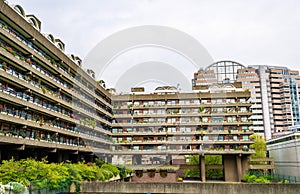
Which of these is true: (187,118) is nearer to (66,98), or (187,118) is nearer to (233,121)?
(233,121)

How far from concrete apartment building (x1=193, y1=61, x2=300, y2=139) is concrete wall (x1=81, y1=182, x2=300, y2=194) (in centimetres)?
7492

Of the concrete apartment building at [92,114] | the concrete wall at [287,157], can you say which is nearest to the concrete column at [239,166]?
the concrete apartment building at [92,114]

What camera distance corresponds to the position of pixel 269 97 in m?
114

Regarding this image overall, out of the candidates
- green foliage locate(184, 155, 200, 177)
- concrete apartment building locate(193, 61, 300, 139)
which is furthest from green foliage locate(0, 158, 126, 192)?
concrete apartment building locate(193, 61, 300, 139)

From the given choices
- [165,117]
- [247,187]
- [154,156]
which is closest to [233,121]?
[165,117]

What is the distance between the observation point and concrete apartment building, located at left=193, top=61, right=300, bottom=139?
10919cm

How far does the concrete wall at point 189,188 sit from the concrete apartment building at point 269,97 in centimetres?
7492

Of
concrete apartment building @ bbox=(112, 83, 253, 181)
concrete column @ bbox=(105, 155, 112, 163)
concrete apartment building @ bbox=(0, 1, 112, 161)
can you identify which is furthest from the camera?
concrete column @ bbox=(105, 155, 112, 163)

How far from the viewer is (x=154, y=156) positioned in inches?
2363

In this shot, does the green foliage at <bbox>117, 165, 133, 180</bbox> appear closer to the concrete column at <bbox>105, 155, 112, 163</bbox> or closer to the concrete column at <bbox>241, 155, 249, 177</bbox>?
the concrete column at <bbox>105, 155, 112, 163</bbox>

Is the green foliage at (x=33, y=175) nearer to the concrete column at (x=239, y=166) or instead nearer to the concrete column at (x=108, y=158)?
the concrete column at (x=108, y=158)

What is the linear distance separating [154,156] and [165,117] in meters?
7.92

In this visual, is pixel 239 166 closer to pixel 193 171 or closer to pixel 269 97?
pixel 193 171

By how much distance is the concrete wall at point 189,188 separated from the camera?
28109 millimetres
